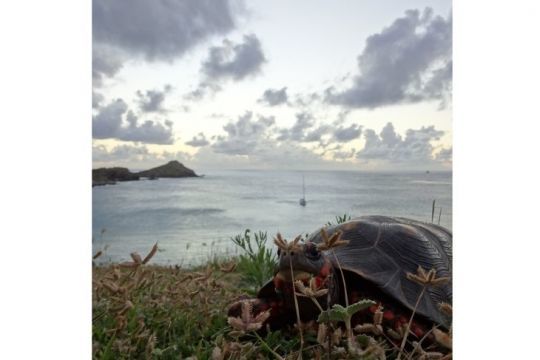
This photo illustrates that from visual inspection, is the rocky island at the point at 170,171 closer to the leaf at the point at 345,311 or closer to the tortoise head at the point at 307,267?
the tortoise head at the point at 307,267

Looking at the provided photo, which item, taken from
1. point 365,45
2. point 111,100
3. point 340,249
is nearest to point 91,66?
point 111,100

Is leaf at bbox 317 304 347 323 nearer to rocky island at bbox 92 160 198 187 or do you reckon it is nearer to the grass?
the grass

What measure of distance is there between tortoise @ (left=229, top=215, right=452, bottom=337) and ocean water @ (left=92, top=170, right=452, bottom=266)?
0.41 ft

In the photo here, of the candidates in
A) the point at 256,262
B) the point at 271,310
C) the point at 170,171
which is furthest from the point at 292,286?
the point at 256,262

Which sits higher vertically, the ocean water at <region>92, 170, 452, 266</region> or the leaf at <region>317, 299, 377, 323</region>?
the ocean water at <region>92, 170, 452, 266</region>

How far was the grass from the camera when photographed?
4.32ft

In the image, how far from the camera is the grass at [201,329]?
4.32 feet

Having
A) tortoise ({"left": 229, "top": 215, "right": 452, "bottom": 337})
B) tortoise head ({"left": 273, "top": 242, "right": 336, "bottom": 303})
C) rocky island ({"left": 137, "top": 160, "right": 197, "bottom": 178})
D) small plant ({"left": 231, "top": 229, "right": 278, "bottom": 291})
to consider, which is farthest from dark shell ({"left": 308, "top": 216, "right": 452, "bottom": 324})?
rocky island ({"left": 137, "top": 160, "right": 197, "bottom": 178})

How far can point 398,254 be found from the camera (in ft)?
6.41

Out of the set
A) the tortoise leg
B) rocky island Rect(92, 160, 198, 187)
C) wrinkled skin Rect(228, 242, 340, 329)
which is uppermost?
rocky island Rect(92, 160, 198, 187)

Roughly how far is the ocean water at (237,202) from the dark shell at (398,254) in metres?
0.11
